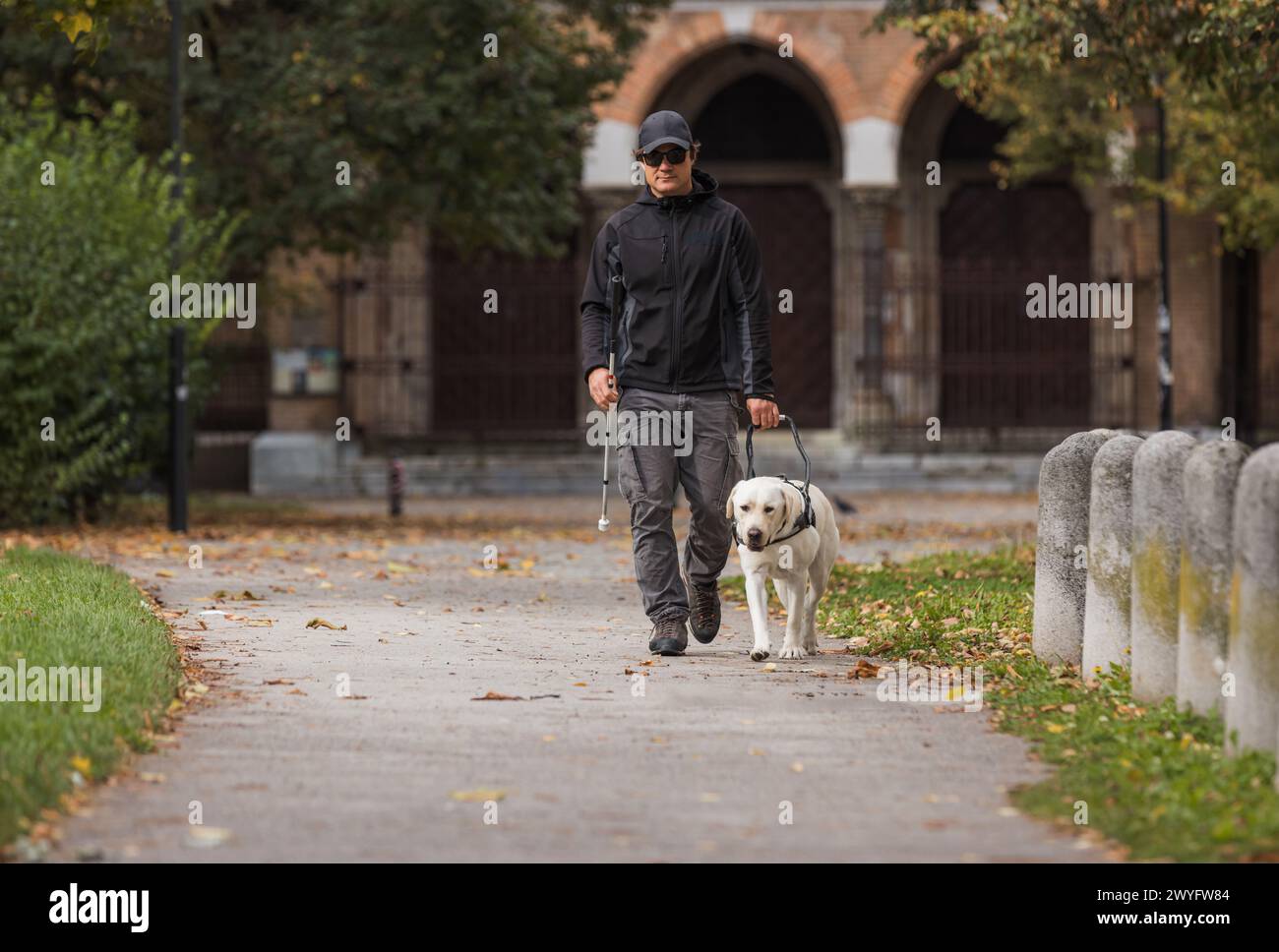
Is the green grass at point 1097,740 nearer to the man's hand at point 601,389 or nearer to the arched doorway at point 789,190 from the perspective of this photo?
the man's hand at point 601,389

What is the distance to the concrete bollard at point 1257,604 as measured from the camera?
6.31 metres

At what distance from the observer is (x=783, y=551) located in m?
9.12

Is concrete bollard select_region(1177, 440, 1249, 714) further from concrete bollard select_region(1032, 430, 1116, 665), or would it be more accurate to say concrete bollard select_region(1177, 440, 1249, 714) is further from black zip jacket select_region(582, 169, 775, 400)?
black zip jacket select_region(582, 169, 775, 400)

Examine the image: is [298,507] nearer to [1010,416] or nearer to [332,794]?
[1010,416]

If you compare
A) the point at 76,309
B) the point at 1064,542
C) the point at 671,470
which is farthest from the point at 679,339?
the point at 76,309

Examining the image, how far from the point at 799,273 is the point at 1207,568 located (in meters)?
24.6

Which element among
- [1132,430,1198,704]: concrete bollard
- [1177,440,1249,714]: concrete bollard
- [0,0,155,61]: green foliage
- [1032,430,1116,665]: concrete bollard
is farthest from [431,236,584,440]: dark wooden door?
[1177,440,1249,714]: concrete bollard

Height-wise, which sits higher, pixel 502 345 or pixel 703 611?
pixel 502 345

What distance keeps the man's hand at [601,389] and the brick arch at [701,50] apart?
2045 cm

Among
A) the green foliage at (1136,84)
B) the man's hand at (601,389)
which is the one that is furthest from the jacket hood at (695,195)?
the green foliage at (1136,84)

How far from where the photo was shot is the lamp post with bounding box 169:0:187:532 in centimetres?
1798

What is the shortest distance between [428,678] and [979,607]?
3.77 metres

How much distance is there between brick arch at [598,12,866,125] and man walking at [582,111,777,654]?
2019 centimetres

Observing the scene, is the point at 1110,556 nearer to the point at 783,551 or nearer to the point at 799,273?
the point at 783,551
